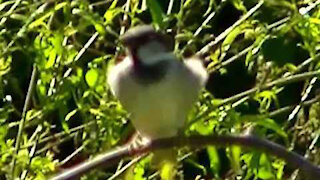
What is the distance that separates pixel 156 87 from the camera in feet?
7.26

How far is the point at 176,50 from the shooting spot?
2.47m

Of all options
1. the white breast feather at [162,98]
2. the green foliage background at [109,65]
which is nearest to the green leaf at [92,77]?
the green foliage background at [109,65]

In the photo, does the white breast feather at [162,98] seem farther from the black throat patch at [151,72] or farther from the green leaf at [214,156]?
the green leaf at [214,156]

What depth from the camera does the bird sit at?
86.5 inches

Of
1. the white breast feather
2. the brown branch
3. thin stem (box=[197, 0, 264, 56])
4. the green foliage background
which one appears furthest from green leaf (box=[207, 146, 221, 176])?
the brown branch

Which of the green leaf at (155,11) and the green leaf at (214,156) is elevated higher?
the green leaf at (155,11)

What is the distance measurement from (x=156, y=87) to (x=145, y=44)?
12 cm

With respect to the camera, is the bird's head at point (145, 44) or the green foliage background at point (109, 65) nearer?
the bird's head at point (145, 44)

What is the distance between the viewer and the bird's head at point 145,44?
2261 millimetres

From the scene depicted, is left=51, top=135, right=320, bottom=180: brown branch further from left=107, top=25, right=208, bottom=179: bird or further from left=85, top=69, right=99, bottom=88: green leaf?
left=85, top=69, right=99, bottom=88: green leaf

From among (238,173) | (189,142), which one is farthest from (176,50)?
(189,142)

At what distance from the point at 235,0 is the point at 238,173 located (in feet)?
1.49

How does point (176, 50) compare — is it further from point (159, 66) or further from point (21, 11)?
point (21, 11)

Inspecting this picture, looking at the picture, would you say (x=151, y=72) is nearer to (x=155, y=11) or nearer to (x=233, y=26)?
(x=155, y=11)
